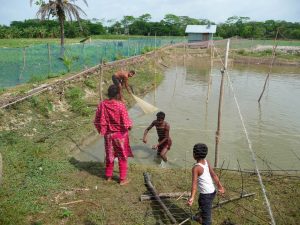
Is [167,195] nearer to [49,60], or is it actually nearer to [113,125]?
[113,125]

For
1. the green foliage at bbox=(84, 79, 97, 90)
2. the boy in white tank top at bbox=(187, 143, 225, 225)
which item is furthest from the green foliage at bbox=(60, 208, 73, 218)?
the green foliage at bbox=(84, 79, 97, 90)

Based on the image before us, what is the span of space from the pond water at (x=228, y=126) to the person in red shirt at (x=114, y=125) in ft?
5.11

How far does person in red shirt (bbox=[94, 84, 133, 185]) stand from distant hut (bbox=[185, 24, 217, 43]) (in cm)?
4428

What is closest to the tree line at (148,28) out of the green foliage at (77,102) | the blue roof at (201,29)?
the blue roof at (201,29)

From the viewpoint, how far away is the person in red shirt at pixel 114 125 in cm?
535

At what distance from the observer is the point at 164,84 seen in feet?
60.7

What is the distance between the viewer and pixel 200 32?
4775 centimetres

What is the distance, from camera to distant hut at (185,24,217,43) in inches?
1881

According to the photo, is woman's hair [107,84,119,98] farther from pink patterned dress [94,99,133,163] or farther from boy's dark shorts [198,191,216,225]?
boy's dark shorts [198,191,216,225]

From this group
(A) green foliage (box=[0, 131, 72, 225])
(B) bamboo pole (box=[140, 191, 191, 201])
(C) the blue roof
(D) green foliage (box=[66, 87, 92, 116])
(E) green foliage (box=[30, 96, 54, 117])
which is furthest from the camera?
(C) the blue roof

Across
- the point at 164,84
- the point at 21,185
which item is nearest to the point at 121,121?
the point at 21,185

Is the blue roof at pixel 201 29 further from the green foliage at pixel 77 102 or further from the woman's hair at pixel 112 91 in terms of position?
the woman's hair at pixel 112 91

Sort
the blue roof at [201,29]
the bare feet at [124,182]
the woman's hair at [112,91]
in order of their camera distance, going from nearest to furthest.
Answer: the woman's hair at [112,91]
the bare feet at [124,182]
the blue roof at [201,29]

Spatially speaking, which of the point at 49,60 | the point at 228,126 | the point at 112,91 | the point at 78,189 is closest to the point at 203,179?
the point at 112,91
